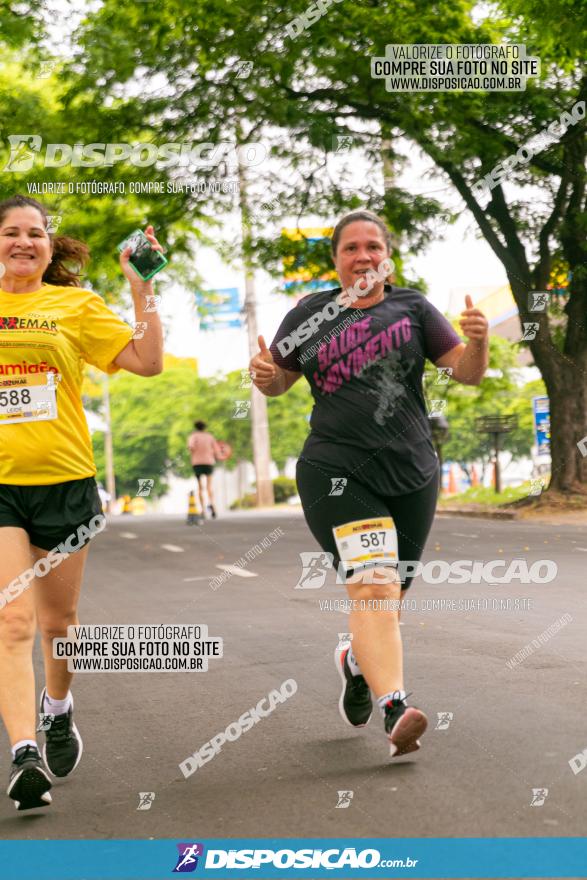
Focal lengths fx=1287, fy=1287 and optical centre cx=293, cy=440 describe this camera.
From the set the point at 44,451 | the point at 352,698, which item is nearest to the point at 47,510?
the point at 44,451

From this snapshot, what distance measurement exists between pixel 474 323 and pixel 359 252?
21.2 inches

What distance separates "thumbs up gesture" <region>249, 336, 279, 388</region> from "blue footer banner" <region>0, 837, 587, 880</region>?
1802 mm

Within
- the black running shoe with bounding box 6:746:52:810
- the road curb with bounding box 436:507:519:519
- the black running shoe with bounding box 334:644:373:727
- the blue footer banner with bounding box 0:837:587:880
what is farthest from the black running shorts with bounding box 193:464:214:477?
the blue footer banner with bounding box 0:837:587:880

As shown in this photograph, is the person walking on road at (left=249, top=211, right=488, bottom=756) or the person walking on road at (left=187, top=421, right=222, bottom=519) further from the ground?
the person walking on road at (left=249, top=211, right=488, bottom=756)

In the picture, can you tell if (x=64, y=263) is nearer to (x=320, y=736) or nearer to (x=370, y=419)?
(x=370, y=419)

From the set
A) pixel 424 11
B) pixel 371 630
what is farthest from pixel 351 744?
pixel 424 11

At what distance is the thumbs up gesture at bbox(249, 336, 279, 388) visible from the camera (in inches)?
187

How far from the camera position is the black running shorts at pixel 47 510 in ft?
13.6

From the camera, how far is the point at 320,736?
16.0 feet

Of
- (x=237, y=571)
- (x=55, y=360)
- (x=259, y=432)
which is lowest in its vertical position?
(x=259, y=432)

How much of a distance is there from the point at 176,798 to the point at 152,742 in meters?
0.89

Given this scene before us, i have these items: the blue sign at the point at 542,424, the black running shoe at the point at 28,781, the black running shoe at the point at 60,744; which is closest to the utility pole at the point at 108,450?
the blue sign at the point at 542,424

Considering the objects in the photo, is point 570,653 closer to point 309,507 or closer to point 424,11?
point 309,507

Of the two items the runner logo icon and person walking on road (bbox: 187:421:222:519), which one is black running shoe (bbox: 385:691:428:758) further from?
person walking on road (bbox: 187:421:222:519)
